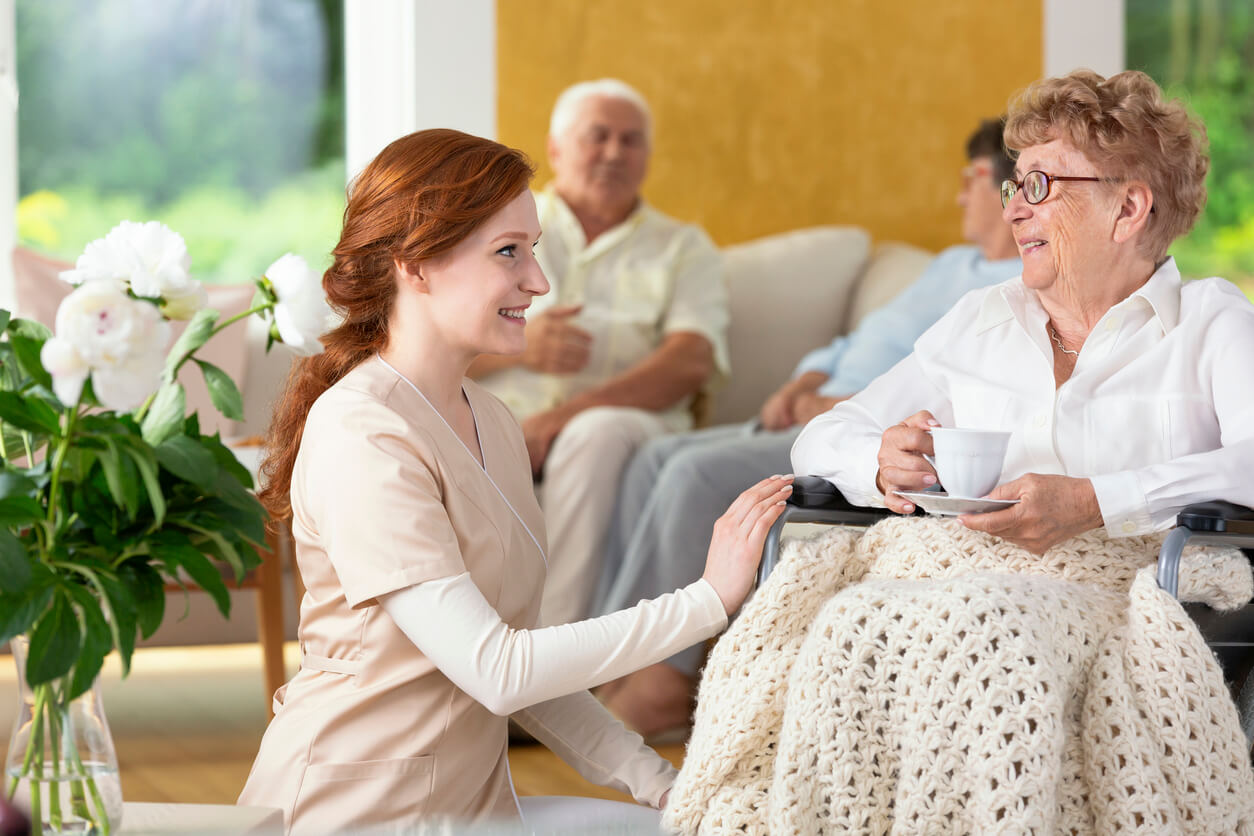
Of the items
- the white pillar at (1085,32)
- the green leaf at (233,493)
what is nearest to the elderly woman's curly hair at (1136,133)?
the green leaf at (233,493)

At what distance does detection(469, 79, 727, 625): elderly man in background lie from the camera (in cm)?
358

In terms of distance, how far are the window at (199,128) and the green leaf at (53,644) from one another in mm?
3935

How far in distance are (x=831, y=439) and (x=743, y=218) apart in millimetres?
2793

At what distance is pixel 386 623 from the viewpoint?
1378 millimetres

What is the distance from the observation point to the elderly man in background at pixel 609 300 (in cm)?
358

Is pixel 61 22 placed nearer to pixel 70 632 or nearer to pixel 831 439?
pixel 831 439

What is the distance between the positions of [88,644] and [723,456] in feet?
7.33

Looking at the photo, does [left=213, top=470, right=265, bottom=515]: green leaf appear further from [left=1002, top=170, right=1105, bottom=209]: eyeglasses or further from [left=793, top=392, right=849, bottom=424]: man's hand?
[left=793, top=392, right=849, bottom=424]: man's hand

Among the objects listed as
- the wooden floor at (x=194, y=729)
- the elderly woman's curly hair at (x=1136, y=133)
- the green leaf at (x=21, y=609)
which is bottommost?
the wooden floor at (x=194, y=729)

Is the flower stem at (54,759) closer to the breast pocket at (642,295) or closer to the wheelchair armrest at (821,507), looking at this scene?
the wheelchair armrest at (821,507)

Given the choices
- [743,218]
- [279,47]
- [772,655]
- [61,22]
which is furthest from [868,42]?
[772,655]

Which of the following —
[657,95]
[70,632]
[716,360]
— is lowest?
[716,360]

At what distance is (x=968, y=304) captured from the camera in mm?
1933

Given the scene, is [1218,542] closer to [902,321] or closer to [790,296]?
[902,321]
